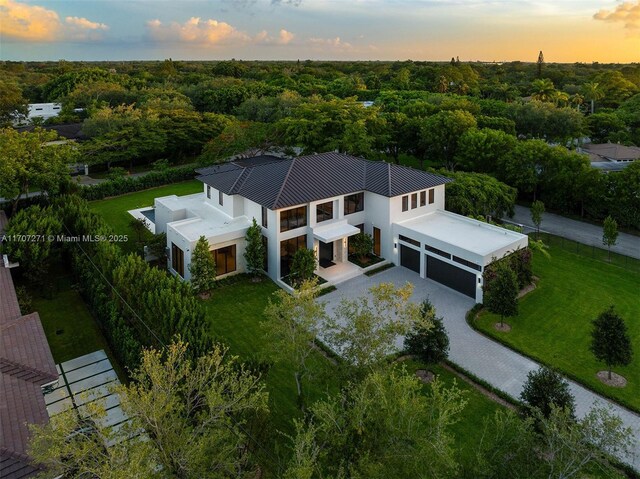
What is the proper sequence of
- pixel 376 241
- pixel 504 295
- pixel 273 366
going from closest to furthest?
pixel 273 366 < pixel 504 295 < pixel 376 241

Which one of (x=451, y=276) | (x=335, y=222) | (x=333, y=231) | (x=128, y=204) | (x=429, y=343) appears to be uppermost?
(x=335, y=222)

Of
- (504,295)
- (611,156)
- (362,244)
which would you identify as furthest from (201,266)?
(611,156)

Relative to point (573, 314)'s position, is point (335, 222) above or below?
above

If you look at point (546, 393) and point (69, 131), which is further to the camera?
point (69, 131)

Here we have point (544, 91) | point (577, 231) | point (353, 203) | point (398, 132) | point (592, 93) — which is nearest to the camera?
point (353, 203)

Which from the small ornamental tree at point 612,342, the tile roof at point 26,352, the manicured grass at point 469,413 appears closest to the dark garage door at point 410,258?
the manicured grass at point 469,413

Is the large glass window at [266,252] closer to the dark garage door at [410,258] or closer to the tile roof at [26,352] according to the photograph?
the dark garage door at [410,258]

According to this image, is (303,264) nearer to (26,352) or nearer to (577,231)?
(26,352)
